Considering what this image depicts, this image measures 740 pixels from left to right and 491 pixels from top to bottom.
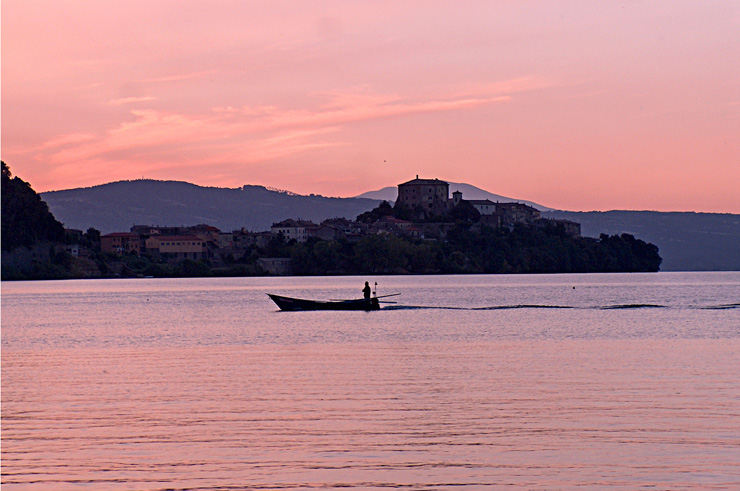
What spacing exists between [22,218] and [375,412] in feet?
504

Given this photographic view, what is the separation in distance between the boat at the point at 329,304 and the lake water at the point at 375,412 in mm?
16968

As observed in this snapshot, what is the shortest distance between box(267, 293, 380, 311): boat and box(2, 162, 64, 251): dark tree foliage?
356ft

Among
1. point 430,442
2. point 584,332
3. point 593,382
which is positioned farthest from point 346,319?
point 430,442

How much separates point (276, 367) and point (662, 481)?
17.2 metres

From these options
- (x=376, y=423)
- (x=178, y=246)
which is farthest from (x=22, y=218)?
(x=376, y=423)

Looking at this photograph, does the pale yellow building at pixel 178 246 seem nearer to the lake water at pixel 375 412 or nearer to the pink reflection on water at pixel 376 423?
the lake water at pixel 375 412

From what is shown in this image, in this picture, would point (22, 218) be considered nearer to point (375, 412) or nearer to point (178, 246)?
point (178, 246)

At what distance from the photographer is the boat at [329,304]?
198 feet

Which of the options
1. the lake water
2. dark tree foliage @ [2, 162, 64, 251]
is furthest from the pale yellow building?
the lake water

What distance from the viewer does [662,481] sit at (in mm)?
14734

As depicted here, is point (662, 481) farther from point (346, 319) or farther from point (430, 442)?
point (346, 319)

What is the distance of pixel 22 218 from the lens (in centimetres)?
16325

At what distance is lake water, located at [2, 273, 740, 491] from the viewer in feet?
50.5

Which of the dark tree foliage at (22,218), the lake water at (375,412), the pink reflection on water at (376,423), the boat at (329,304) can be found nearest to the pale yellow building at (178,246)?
the dark tree foliage at (22,218)
